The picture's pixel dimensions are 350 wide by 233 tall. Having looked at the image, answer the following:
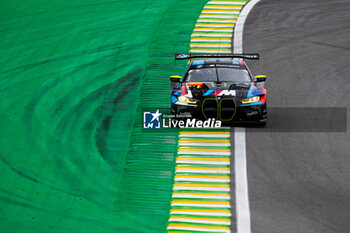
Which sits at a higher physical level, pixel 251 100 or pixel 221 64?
pixel 221 64

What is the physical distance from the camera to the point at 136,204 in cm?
1015

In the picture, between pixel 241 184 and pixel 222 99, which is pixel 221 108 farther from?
pixel 241 184

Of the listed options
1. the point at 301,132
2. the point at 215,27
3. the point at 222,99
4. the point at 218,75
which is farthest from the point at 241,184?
the point at 215,27

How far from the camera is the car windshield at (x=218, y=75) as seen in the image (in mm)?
13320

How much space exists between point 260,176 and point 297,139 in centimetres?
203

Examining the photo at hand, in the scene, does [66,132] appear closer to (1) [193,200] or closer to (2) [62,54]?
(1) [193,200]

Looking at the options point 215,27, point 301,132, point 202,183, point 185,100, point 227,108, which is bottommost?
point 215,27

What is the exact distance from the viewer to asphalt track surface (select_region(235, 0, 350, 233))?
962cm

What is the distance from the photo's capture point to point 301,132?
504 inches

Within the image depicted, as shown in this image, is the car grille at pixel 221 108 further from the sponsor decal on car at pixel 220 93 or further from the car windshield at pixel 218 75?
the car windshield at pixel 218 75

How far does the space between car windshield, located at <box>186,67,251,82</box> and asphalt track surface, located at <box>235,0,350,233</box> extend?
144 cm

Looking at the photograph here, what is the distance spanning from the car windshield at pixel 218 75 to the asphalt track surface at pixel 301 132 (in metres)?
1.44

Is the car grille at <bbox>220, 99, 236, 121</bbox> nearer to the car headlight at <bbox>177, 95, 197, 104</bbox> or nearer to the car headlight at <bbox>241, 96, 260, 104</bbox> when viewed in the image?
the car headlight at <bbox>241, 96, 260, 104</bbox>

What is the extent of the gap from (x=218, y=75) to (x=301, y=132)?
7.92ft
